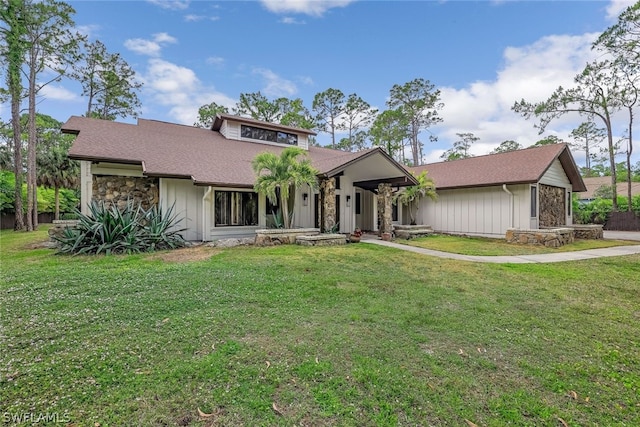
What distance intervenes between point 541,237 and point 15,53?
1070 inches

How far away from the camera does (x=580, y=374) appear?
2895 mm

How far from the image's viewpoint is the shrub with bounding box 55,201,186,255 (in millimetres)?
8440

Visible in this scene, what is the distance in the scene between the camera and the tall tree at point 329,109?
31.2 metres

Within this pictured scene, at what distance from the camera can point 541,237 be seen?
1184 cm

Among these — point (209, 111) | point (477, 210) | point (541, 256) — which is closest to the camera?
point (541, 256)

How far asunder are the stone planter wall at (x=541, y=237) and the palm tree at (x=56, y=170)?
25.2 metres

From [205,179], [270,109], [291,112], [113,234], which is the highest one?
[270,109]

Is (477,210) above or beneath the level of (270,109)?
beneath

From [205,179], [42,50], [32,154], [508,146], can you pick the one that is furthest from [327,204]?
[508,146]

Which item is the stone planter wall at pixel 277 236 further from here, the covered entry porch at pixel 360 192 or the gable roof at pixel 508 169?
the gable roof at pixel 508 169

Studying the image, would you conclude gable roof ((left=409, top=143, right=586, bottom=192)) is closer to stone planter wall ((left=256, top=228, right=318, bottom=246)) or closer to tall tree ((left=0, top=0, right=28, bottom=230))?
stone planter wall ((left=256, top=228, right=318, bottom=246))

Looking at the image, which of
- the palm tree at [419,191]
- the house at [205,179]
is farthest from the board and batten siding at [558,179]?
the house at [205,179]

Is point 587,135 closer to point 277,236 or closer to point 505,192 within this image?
point 505,192

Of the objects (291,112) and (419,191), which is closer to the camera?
(419,191)
